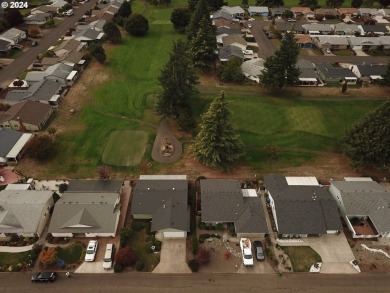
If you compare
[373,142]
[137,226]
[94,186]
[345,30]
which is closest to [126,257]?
[137,226]

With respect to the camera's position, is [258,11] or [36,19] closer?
[36,19]

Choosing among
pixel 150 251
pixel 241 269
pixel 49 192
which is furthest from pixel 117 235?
pixel 241 269

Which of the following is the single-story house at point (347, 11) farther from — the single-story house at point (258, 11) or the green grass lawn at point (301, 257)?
the green grass lawn at point (301, 257)

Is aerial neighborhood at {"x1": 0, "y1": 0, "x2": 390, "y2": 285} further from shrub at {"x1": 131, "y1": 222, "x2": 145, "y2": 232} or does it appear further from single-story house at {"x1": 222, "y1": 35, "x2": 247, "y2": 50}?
single-story house at {"x1": 222, "y1": 35, "x2": 247, "y2": 50}

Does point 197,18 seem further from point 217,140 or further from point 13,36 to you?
point 13,36

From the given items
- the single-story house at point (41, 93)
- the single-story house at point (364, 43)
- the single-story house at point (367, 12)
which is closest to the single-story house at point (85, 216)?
the single-story house at point (41, 93)

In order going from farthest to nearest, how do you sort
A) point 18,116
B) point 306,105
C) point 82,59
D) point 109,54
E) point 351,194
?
point 109,54, point 82,59, point 306,105, point 18,116, point 351,194

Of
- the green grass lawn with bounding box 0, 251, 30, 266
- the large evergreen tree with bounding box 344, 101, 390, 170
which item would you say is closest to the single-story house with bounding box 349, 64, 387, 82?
the large evergreen tree with bounding box 344, 101, 390, 170

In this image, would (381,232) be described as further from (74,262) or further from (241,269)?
(74,262)
